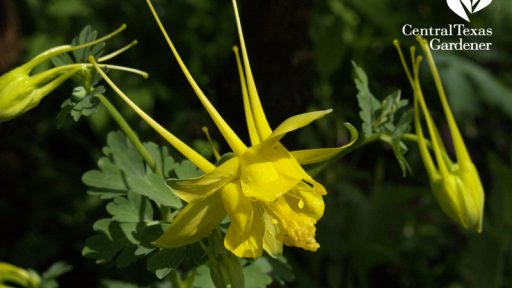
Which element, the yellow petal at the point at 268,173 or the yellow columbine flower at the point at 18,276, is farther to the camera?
the yellow columbine flower at the point at 18,276

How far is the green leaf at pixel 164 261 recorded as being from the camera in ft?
5.85

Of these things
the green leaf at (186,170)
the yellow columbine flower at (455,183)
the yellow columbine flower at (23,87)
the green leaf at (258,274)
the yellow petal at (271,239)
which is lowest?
the green leaf at (258,274)

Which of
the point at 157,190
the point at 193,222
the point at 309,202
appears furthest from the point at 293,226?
the point at 157,190

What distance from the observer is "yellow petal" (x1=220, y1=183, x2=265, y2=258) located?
1628mm

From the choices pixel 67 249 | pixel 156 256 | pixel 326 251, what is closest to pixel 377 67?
pixel 326 251

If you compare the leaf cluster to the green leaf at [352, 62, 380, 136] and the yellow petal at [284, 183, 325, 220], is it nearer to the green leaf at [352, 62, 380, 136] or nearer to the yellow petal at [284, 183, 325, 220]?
the green leaf at [352, 62, 380, 136]

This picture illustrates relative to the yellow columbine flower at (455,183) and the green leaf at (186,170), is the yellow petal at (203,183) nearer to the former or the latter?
the green leaf at (186,170)

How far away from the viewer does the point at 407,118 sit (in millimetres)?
2000

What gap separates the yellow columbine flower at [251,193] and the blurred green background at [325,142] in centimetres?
109

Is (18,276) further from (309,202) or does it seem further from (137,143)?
(309,202)

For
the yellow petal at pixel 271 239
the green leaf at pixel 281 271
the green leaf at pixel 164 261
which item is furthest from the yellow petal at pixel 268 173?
the green leaf at pixel 281 271

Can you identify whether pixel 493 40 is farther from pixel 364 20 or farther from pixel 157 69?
pixel 157 69

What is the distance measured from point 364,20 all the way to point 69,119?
1.29 m

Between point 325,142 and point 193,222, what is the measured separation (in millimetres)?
1698
